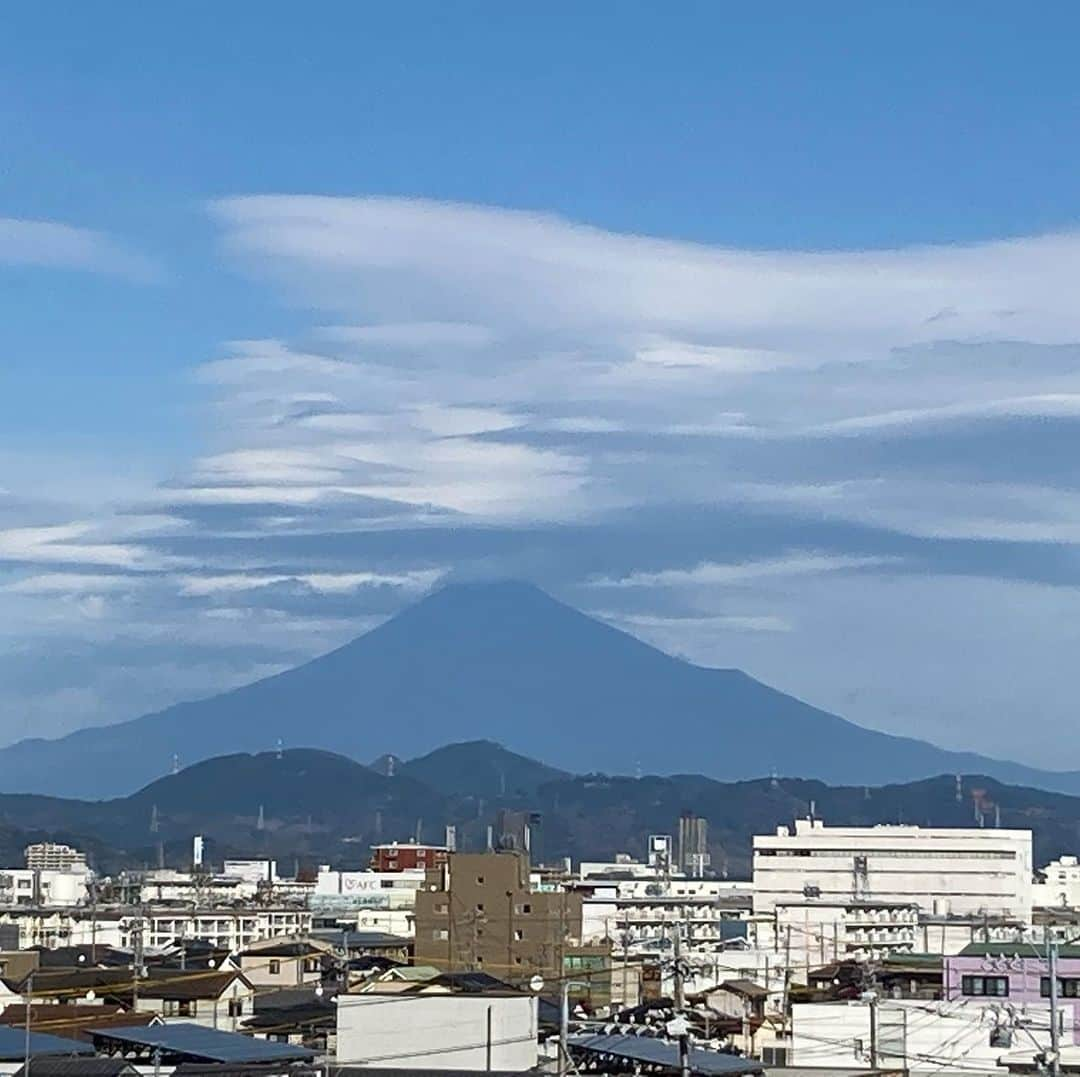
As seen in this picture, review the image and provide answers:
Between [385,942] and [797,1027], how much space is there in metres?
30.0

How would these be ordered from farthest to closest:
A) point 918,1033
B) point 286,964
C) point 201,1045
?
point 286,964 → point 918,1033 → point 201,1045

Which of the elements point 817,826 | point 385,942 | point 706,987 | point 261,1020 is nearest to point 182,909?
point 385,942

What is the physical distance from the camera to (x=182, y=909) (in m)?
82.6

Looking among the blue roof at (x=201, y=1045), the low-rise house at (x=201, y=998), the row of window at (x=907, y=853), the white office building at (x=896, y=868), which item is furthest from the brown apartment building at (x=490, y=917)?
the row of window at (x=907, y=853)

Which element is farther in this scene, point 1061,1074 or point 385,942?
point 385,942

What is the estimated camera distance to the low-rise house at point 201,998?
3372 centimetres

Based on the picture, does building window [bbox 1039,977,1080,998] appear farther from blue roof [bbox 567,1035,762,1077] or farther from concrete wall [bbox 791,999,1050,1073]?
blue roof [bbox 567,1035,762,1077]

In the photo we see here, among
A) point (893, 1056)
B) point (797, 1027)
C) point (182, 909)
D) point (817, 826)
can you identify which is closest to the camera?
point (893, 1056)

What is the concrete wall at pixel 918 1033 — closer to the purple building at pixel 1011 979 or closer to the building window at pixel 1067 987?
the purple building at pixel 1011 979

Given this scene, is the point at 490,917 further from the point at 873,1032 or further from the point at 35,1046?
the point at 35,1046

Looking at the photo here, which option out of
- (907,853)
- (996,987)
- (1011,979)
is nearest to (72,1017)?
(996,987)

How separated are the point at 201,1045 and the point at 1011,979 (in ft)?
51.7

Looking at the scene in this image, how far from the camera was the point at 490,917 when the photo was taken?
54875mm

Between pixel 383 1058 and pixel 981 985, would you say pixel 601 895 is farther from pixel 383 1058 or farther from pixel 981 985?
pixel 383 1058
